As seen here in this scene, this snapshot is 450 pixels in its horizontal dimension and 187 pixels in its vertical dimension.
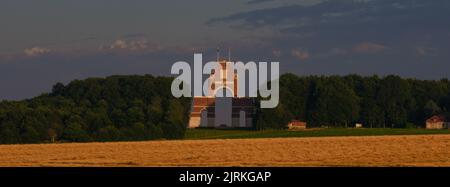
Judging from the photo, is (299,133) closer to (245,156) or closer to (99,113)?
(99,113)

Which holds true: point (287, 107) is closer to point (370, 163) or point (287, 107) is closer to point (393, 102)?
point (393, 102)

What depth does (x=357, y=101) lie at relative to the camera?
148375 millimetres

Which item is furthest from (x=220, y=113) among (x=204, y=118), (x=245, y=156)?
(x=245, y=156)

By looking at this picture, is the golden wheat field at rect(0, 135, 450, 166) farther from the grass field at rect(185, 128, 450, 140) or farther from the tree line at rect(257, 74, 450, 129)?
the tree line at rect(257, 74, 450, 129)

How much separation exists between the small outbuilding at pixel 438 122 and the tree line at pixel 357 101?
8.57 ft

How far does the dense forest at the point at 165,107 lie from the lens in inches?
4459

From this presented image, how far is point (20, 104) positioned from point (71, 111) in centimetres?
788

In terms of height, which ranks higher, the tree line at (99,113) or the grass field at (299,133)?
the tree line at (99,113)

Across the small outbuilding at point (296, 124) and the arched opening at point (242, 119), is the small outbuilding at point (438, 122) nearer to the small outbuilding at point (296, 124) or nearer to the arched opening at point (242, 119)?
the small outbuilding at point (296, 124)

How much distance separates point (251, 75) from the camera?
13988 cm

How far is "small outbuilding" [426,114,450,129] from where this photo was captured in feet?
428

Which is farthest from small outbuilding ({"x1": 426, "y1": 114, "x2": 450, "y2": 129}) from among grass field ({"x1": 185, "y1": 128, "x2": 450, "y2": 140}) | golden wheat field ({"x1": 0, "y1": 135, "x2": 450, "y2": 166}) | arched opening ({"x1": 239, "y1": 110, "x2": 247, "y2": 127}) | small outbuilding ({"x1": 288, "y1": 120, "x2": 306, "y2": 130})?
golden wheat field ({"x1": 0, "y1": 135, "x2": 450, "y2": 166})

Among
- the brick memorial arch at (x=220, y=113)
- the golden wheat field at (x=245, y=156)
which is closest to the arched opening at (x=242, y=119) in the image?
the brick memorial arch at (x=220, y=113)

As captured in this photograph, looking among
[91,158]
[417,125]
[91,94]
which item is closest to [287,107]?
[417,125]
